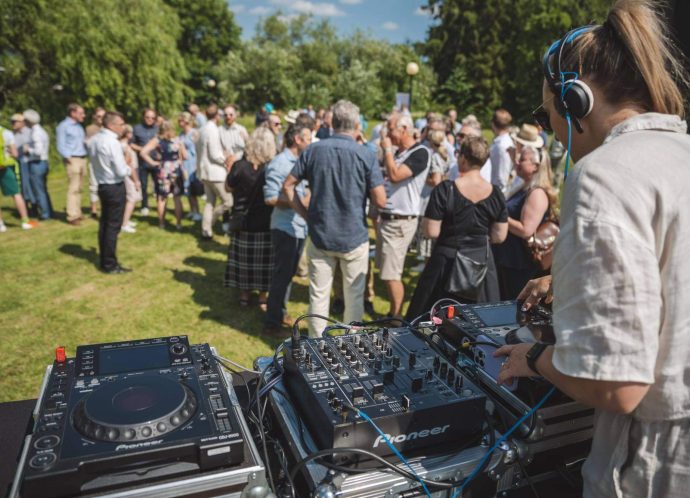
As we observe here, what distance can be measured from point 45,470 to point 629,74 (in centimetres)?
154

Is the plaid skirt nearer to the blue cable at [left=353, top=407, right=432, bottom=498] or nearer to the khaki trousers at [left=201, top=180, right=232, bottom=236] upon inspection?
the khaki trousers at [left=201, top=180, right=232, bottom=236]

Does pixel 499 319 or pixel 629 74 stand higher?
pixel 629 74

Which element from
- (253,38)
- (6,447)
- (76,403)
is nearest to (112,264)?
(6,447)

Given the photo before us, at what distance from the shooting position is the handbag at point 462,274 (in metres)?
3.68

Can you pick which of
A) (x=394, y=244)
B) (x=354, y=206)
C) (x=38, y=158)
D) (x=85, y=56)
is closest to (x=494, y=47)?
(x=85, y=56)

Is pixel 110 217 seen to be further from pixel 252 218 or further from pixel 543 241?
pixel 543 241

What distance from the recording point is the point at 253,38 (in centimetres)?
4569

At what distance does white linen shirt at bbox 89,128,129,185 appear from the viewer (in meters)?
5.98

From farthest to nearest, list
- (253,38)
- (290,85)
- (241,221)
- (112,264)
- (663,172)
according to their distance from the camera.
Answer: (253,38) → (290,85) → (112,264) → (241,221) → (663,172)

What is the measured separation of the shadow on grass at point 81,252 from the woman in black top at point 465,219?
5.47 m

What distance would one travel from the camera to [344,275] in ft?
14.0

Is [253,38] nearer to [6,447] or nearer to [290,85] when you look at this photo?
[290,85]

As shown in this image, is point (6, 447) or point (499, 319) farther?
point (499, 319)

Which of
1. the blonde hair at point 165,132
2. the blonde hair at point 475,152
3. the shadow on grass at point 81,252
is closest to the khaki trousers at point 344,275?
the blonde hair at point 475,152
